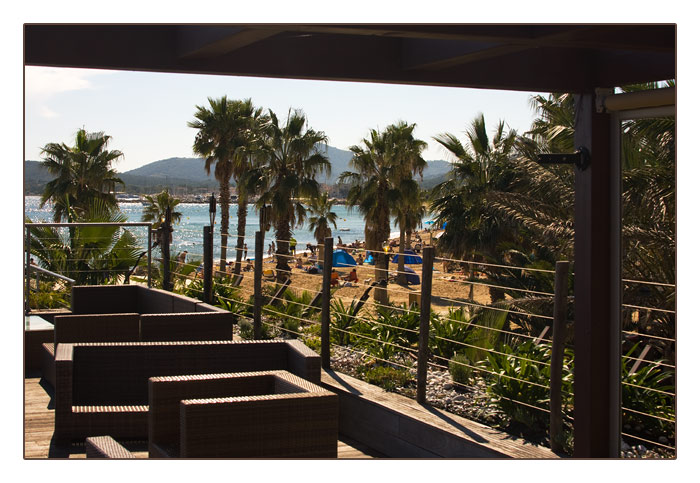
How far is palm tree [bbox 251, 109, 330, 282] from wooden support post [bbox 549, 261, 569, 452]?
2269 cm

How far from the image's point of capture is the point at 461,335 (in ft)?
20.9

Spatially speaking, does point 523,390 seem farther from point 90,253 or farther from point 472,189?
point 472,189

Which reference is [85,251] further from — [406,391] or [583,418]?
[583,418]

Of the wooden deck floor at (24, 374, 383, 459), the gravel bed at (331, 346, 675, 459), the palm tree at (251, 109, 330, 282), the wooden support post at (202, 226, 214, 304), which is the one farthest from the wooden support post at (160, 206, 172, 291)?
the palm tree at (251, 109, 330, 282)

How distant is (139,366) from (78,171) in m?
28.3

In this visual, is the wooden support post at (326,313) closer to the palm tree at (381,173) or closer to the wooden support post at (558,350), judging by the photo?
the wooden support post at (558,350)

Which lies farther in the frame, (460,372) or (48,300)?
(48,300)

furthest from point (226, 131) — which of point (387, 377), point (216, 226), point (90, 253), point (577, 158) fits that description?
point (216, 226)

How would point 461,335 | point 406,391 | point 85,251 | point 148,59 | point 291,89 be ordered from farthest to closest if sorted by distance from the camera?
point 291,89, point 85,251, point 461,335, point 406,391, point 148,59

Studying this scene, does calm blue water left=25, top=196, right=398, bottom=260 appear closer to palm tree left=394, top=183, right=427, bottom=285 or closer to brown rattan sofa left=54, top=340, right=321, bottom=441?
palm tree left=394, top=183, right=427, bottom=285

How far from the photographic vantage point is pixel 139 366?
3936 mm

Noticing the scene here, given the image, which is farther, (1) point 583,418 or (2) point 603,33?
(1) point 583,418
